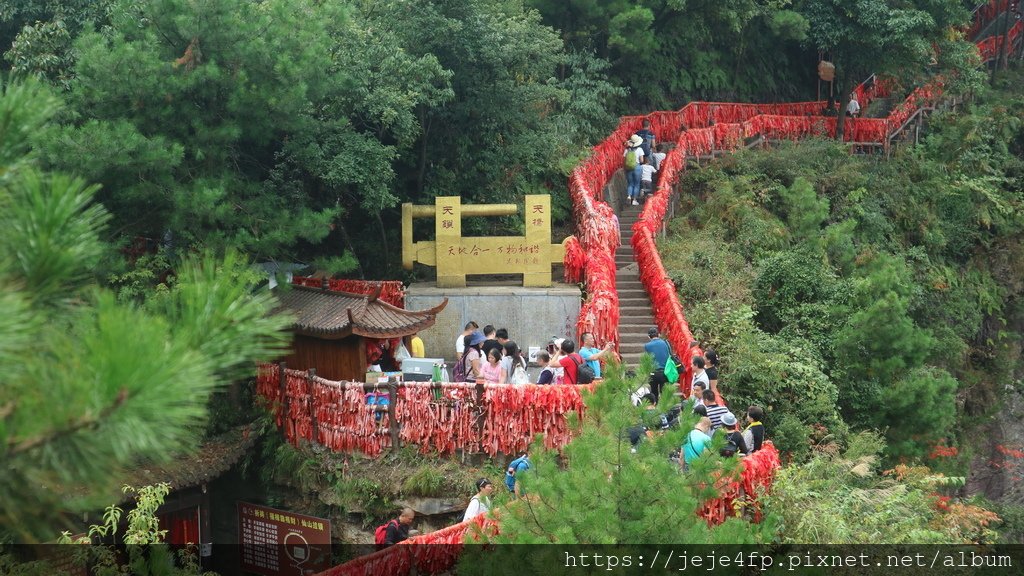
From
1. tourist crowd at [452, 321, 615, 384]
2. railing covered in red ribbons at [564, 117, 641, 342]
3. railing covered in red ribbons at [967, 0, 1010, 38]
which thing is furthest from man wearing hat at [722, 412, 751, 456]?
railing covered in red ribbons at [967, 0, 1010, 38]

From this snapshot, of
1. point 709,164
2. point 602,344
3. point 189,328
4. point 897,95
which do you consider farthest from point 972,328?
point 189,328

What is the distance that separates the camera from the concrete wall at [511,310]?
1708 cm

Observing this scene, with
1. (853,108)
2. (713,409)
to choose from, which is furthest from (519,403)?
(853,108)

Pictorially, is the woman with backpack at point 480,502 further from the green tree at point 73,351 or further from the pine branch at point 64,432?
the pine branch at point 64,432

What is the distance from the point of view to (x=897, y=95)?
32438 mm

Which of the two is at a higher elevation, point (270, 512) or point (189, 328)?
point (189, 328)

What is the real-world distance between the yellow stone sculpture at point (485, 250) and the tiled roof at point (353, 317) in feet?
7.89

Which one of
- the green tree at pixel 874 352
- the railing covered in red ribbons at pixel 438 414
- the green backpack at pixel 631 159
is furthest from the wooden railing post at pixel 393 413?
the green backpack at pixel 631 159

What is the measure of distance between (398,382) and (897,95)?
23688mm

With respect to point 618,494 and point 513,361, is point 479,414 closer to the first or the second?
point 513,361

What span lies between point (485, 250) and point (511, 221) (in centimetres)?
320

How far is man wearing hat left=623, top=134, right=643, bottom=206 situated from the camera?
23.2m

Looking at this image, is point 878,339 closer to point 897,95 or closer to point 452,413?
point 452,413

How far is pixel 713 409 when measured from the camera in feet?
38.8
